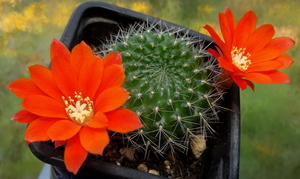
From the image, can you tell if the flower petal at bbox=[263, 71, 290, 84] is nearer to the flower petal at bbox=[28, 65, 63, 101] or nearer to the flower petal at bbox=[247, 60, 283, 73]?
the flower petal at bbox=[247, 60, 283, 73]

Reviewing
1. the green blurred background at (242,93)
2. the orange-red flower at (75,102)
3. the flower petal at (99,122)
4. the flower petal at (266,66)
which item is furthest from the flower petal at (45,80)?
the green blurred background at (242,93)

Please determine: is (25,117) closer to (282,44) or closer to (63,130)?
(63,130)

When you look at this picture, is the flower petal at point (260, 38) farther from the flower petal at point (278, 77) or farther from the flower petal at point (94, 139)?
the flower petal at point (94, 139)

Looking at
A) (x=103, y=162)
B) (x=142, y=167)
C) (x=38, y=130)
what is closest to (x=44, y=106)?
(x=38, y=130)

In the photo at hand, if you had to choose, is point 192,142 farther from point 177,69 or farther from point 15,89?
point 15,89

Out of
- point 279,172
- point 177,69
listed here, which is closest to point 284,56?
point 177,69

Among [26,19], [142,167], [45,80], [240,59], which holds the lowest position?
[142,167]
